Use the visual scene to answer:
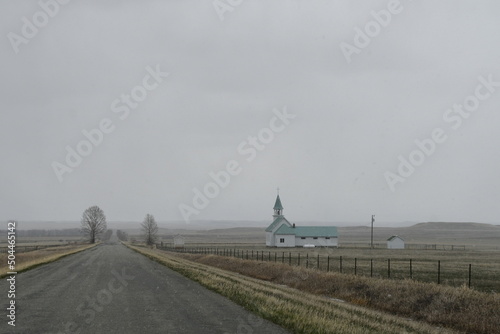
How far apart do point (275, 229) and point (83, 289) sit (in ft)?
283

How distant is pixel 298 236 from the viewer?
109m

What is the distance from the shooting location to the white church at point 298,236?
107188 mm

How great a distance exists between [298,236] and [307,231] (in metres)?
3.14

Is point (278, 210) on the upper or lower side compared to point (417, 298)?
upper

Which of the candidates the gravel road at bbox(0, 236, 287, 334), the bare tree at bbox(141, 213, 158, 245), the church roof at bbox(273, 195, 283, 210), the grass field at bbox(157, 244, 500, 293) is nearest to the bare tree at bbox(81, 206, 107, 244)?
the bare tree at bbox(141, 213, 158, 245)

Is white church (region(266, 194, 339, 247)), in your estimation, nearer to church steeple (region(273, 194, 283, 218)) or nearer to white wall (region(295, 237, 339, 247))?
white wall (region(295, 237, 339, 247))

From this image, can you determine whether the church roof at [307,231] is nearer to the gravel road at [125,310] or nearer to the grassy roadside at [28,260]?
the grassy roadside at [28,260]

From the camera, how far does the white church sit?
10719 cm

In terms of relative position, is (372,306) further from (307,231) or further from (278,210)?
(278,210)

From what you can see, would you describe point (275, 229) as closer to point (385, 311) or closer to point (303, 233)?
point (303, 233)

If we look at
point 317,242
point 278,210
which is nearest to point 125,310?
point 317,242

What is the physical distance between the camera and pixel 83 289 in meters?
22.6

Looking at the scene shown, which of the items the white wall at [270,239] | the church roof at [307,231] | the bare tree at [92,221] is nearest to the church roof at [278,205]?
the white wall at [270,239]

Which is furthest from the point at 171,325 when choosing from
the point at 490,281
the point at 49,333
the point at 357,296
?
the point at 490,281
